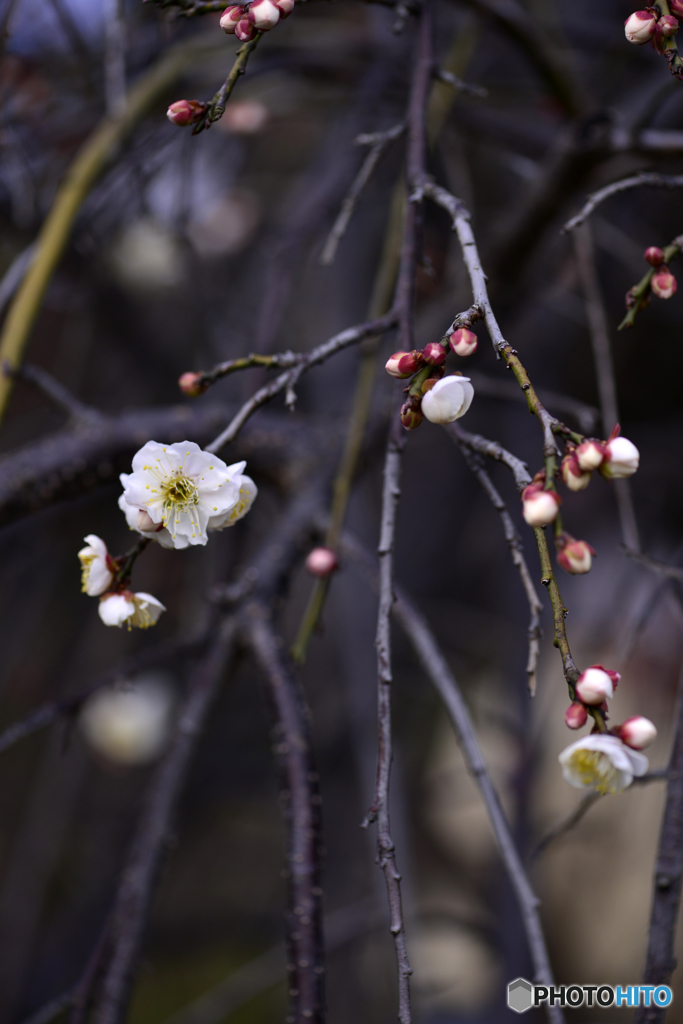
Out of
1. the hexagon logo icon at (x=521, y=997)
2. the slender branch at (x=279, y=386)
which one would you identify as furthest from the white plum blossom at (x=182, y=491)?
the hexagon logo icon at (x=521, y=997)

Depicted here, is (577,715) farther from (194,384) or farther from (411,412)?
(194,384)

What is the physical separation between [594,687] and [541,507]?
126mm

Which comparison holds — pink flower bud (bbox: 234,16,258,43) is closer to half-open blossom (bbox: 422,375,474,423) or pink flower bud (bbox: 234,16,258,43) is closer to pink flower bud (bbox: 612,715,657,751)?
half-open blossom (bbox: 422,375,474,423)

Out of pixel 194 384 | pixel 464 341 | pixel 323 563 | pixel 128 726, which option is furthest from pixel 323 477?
pixel 128 726

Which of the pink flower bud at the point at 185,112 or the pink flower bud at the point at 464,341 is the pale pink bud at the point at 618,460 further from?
the pink flower bud at the point at 185,112

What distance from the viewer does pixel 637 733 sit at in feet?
1.54

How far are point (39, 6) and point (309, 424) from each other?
1131 millimetres

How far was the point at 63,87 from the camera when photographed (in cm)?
146

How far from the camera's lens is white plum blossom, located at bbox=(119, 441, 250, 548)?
515 mm

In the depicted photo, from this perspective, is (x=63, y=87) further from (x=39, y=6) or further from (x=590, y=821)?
(x=590, y=821)

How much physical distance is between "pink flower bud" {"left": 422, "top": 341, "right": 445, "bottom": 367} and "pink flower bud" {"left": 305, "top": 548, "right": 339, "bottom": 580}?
0.29 meters

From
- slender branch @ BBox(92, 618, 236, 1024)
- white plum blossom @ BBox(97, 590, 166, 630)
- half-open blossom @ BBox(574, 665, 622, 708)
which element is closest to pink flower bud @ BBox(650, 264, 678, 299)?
half-open blossom @ BBox(574, 665, 622, 708)

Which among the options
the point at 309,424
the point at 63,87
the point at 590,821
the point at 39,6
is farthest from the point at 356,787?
the point at 39,6

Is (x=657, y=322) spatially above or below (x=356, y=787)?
above
